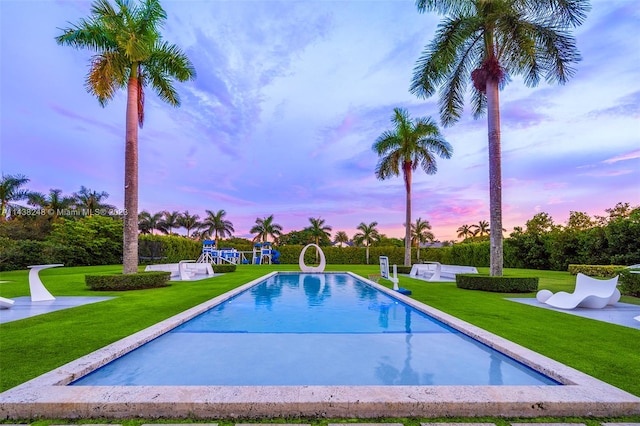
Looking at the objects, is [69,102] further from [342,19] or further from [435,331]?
[435,331]

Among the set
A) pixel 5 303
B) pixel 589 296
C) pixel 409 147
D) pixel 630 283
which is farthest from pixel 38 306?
pixel 409 147

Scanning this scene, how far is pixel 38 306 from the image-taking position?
750 cm

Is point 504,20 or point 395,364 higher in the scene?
point 504,20

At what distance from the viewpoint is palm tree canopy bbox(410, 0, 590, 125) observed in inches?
419

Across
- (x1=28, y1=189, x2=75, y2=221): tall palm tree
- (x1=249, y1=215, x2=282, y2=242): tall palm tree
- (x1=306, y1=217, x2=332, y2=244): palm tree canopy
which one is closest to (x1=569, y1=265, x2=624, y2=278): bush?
(x1=306, y1=217, x2=332, y2=244): palm tree canopy

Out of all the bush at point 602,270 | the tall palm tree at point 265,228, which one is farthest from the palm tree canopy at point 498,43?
the tall palm tree at point 265,228

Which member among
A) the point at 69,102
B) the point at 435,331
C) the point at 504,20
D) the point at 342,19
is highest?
the point at 342,19

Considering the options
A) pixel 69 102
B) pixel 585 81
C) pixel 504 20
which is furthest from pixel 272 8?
pixel 585 81

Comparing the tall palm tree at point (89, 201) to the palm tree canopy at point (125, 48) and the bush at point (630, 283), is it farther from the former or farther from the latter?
the bush at point (630, 283)

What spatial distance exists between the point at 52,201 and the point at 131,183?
33.8 meters

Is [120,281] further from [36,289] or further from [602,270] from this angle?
[602,270]

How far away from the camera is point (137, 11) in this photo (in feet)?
36.1

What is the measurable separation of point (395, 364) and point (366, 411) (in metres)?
1.72

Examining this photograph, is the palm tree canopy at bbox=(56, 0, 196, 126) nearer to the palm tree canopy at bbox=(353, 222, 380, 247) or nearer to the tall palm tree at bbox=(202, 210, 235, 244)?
the palm tree canopy at bbox=(353, 222, 380, 247)
